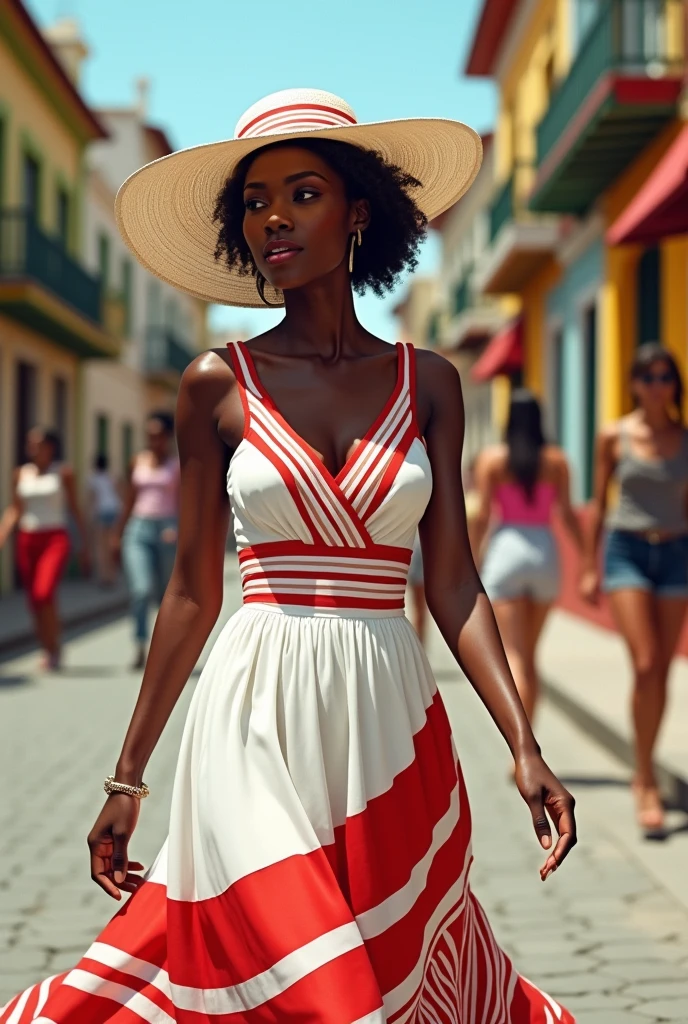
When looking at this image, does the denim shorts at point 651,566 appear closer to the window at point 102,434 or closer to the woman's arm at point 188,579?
the woman's arm at point 188,579

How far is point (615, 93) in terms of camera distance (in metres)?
12.6

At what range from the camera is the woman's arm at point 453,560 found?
246 centimetres

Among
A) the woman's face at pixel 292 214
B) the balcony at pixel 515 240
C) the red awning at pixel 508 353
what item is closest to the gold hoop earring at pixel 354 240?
the woman's face at pixel 292 214

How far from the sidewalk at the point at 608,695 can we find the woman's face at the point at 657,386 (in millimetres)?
1617

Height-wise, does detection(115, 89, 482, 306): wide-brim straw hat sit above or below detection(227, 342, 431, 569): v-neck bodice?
above

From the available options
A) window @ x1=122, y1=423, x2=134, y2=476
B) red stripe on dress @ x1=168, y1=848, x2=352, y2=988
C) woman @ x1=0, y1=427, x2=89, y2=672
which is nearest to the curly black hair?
red stripe on dress @ x1=168, y1=848, x2=352, y2=988

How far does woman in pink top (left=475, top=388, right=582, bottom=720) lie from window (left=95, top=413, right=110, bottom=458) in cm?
2377

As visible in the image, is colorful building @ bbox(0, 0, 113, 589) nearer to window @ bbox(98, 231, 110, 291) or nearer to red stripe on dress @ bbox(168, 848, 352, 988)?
window @ bbox(98, 231, 110, 291)

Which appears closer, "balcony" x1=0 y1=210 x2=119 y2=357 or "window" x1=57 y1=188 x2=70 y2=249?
"balcony" x1=0 y1=210 x2=119 y2=357

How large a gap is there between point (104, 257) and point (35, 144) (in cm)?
A: 775

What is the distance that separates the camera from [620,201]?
14859mm

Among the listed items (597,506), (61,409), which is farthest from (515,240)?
(597,506)

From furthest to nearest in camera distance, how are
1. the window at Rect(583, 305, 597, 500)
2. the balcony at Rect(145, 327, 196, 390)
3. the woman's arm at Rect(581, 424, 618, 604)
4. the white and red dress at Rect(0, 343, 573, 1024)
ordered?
the balcony at Rect(145, 327, 196, 390)
the window at Rect(583, 305, 597, 500)
the woman's arm at Rect(581, 424, 618, 604)
the white and red dress at Rect(0, 343, 573, 1024)

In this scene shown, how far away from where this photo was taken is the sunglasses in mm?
5863
